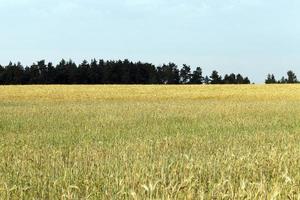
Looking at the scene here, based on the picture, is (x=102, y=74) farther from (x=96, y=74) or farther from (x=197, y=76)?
(x=197, y=76)

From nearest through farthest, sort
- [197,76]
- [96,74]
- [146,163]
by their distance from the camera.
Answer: [146,163], [96,74], [197,76]

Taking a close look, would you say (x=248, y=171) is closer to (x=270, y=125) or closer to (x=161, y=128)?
(x=161, y=128)

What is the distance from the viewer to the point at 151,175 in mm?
5598

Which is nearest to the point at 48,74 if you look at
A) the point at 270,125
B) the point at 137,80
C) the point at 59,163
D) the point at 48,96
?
the point at 137,80

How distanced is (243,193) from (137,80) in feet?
342

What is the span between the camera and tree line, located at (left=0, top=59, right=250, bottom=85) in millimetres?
103000

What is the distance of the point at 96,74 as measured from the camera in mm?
105250

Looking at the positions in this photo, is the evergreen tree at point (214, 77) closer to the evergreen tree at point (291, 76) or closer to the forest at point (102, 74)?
the forest at point (102, 74)

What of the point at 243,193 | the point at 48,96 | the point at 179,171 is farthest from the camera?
the point at 48,96

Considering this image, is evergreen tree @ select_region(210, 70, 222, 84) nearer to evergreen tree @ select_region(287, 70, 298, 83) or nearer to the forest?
the forest

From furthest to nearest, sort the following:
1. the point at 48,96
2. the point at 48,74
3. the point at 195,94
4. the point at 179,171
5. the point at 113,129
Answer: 1. the point at 48,74
2. the point at 195,94
3. the point at 48,96
4. the point at 113,129
5. the point at 179,171

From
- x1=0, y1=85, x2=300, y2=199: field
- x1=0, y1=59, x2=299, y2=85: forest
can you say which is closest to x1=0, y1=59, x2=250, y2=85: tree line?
x1=0, y1=59, x2=299, y2=85: forest

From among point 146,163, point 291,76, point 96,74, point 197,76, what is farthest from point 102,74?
point 146,163

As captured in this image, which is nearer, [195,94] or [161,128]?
[161,128]
